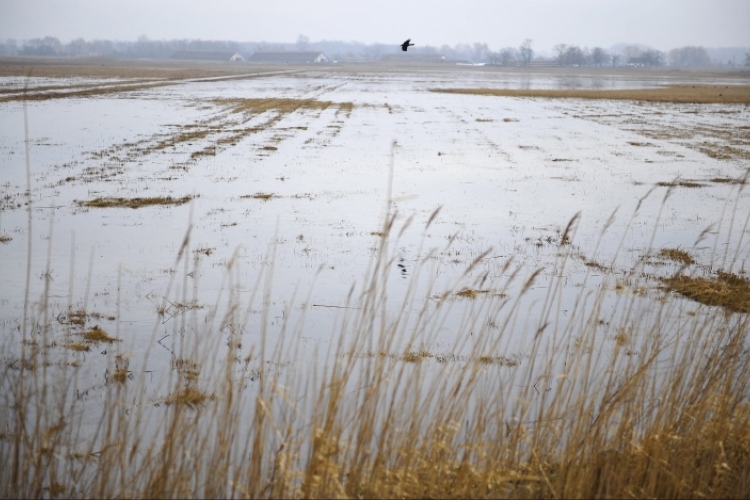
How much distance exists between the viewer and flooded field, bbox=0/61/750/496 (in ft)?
23.1

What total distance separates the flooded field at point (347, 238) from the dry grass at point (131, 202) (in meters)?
0.09

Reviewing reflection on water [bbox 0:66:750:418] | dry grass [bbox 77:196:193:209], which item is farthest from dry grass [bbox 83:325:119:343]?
dry grass [bbox 77:196:193:209]

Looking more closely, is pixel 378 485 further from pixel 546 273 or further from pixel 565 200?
pixel 565 200

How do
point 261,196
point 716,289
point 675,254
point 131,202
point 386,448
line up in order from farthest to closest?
point 261,196 → point 131,202 → point 675,254 → point 716,289 → point 386,448

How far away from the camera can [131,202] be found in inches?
583

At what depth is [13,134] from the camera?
81.7 ft

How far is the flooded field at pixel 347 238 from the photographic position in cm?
704

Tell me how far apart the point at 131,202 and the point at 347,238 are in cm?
485

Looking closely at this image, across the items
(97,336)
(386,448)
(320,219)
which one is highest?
(320,219)

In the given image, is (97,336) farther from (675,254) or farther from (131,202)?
(675,254)

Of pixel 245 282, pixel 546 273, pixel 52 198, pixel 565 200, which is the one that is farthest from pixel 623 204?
pixel 52 198

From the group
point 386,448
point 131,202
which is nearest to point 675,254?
point 386,448

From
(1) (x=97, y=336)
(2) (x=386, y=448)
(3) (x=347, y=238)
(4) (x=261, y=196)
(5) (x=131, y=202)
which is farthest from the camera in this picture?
(4) (x=261, y=196)

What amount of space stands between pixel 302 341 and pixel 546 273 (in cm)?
419
